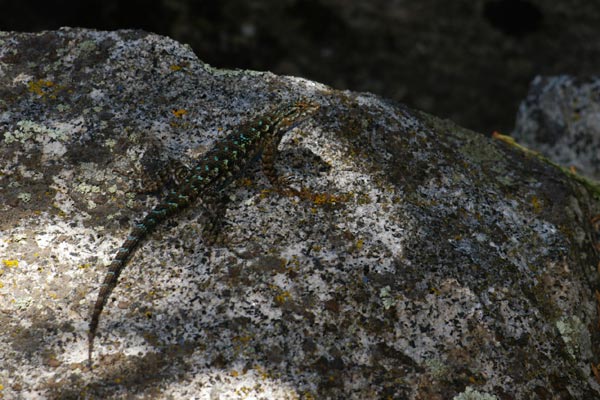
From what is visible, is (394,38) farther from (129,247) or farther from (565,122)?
(129,247)

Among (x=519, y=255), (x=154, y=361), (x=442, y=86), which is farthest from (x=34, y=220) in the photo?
(x=442, y=86)

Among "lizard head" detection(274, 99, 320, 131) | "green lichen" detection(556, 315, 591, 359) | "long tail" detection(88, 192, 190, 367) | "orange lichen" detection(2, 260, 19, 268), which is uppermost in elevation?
"lizard head" detection(274, 99, 320, 131)

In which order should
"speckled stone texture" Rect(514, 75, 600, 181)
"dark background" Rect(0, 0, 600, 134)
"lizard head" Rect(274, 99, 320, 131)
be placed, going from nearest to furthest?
"lizard head" Rect(274, 99, 320, 131)
"speckled stone texture" Rect(514, 75, 600, 181)
"dark background" Rect(0, 0, 600, 134)

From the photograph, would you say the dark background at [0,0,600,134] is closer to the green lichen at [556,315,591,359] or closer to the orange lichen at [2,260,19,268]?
the green lichen at [556,315,591,359]

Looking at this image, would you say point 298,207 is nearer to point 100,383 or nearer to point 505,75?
point 100,383

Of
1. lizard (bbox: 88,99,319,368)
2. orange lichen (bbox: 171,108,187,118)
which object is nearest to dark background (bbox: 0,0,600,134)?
orange lichen (bbox: 171,108,187,118)

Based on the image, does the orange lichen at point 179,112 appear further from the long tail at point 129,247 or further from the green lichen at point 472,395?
the green lichen at point 472,395

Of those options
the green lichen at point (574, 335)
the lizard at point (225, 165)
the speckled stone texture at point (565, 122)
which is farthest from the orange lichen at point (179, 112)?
the speckled stone texture at point (565, 122)
